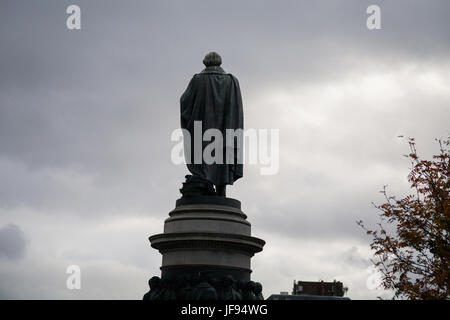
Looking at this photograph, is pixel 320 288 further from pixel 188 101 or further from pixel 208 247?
pixel 208 247

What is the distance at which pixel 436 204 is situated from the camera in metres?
26.7

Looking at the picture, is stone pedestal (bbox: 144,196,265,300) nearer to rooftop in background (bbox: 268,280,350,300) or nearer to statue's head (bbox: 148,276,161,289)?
statue's head (bbox: 148,276,161,289)

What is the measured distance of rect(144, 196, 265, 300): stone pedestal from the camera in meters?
23.2

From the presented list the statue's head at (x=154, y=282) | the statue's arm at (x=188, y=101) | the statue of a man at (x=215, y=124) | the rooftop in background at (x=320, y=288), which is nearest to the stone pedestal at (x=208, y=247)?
the statue's head at (x=154, y=282)

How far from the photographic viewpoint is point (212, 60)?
2664 cm

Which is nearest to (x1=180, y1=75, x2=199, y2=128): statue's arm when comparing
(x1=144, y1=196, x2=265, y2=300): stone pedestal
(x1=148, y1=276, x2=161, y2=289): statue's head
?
(x1=144, y1=196, x2=265, y2=300): stone pedestal

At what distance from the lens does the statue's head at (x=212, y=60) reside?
87.5 ft

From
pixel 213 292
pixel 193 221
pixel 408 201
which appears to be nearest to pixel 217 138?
pixel 193 221

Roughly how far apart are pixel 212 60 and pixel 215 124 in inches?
98.5

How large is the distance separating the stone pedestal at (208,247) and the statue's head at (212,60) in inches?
202

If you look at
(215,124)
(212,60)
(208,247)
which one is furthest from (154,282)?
(212,60)

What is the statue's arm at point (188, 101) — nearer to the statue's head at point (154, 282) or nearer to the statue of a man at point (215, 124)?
the statue of a man at point (215, 124)
